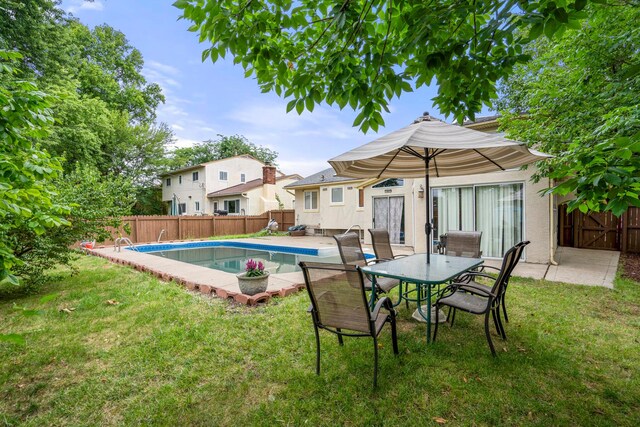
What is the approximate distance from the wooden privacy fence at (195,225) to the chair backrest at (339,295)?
14.2 meters

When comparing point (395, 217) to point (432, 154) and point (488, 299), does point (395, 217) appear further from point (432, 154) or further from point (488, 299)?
point (488, 299)

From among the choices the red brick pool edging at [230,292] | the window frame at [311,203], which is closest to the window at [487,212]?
the red brick pool edging at [230,292]

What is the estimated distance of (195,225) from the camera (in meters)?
18.1

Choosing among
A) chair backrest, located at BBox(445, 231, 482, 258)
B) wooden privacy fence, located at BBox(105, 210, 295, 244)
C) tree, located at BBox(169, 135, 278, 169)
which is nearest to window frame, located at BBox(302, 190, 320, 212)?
wooden privacy fence, located at BBox(105, 210, 295, 244)

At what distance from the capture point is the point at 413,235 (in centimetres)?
1024

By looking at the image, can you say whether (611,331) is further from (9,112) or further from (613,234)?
(613,234)

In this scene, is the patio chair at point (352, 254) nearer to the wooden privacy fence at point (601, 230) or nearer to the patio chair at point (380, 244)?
the patio chair at point (380, 244)

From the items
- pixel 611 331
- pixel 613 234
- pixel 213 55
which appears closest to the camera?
pixel 213 55

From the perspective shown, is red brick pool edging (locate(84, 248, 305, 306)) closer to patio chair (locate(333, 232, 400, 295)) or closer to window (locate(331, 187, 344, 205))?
patio chair (locate(333, 232, 400, 295))

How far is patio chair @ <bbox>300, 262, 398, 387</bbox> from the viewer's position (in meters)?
2.36

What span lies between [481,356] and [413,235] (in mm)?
7505

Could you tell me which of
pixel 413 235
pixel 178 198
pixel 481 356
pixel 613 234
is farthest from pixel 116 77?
pixel 613 234

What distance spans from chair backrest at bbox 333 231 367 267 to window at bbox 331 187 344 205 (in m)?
11.9

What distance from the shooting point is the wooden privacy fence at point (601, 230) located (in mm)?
9562
